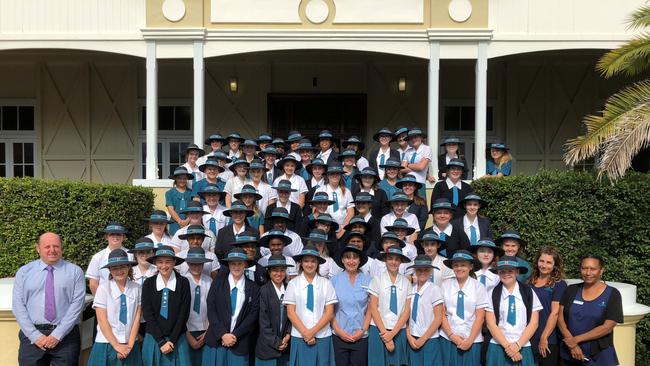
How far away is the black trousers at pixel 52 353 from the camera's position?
695 cm

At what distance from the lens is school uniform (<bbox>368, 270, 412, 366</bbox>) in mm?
6965

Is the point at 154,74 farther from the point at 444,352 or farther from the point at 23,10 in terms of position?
the point at 444,352

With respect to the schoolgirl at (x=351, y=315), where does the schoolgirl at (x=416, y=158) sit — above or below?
above

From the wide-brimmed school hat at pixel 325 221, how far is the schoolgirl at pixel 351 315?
2.96 ft

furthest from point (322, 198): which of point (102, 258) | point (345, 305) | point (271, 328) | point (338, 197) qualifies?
point (102, 258)

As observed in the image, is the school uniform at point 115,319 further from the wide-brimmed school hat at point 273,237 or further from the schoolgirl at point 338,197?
the schoolgirl at point 338,197

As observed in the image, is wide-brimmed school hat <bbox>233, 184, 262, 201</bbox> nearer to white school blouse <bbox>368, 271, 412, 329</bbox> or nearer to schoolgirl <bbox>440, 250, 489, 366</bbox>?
white school blouse <bbox>368, 271, 412, 329</bbox>

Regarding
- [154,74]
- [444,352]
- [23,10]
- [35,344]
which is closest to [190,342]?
[35,344]

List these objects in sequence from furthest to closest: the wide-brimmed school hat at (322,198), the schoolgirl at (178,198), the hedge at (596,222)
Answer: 1. the schoolgirl at (178,198)
2. the hedge at (596,222)
3. the wide-brimmed school hat at (322,198)

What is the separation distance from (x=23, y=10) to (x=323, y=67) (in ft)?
23.3

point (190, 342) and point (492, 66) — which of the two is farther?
point (492, 66)

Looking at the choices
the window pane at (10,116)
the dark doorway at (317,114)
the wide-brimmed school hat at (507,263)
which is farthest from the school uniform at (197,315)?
the window pane at (10,116)

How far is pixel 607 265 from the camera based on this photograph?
382 inches

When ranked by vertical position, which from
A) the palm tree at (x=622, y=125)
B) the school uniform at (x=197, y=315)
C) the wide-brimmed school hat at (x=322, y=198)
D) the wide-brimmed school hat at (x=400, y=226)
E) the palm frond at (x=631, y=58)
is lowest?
the school uniform at (x=197, y=315)
